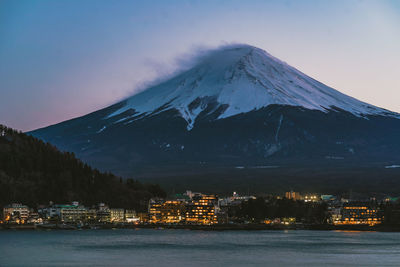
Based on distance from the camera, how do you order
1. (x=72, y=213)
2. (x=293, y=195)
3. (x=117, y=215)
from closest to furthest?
(x=72, y=213), (x=117, y=215), (x=293, y=195)

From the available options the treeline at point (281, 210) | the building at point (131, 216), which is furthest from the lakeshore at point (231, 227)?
the building at point (131, 216)

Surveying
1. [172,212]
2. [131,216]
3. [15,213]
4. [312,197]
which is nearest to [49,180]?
[15,213]

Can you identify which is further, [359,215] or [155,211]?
[155,211]

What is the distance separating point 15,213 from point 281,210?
36.8 metres

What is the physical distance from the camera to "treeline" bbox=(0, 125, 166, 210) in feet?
388

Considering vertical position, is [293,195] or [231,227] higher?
[293,195]

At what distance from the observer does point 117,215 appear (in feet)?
399

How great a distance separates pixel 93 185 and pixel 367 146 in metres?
86.0

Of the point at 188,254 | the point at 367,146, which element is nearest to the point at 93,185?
the point at 188,254

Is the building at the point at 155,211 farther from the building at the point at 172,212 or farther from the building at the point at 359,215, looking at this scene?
the building at the point at 359,215

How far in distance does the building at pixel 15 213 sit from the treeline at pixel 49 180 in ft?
14.6

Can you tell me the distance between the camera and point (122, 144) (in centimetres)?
19388

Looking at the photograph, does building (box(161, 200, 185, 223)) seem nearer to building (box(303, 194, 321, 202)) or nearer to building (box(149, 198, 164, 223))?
building (box(149, 198, 164, 223))

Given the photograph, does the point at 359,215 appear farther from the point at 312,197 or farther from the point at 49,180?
the point at 49,180
